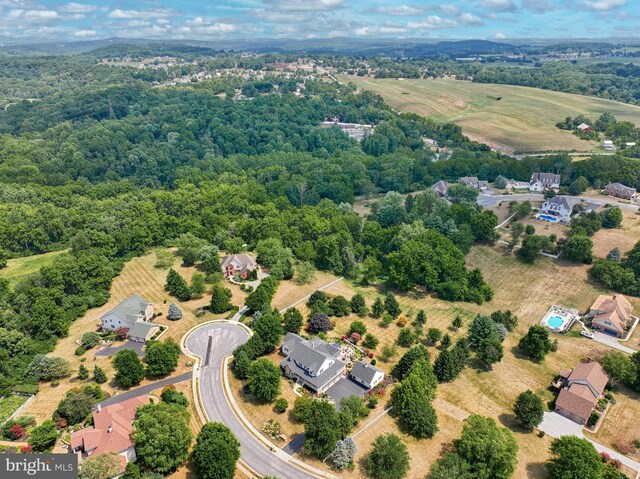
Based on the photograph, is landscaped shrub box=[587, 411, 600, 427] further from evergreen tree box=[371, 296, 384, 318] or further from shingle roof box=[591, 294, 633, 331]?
evergreen tree box=[371, 296, 384, 318]

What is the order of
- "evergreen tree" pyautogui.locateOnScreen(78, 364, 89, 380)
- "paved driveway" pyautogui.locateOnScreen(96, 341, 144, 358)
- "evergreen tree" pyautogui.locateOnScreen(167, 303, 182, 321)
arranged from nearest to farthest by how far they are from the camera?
"evergreen tree" pyautogui.locateOnScreen(78, 364, 89, 380) < "paved driveway" pyautogui.locateOnScreen(96, 341, 144, 358) < "evergreen tree" pyautogui.locateOnScreen(167, 303, 182, 321)

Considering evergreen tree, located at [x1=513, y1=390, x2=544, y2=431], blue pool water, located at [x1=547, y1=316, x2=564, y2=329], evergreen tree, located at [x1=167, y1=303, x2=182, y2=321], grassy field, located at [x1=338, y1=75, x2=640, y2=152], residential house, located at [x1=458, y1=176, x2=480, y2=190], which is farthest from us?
grassy field, located at [x1=338, y1=75, x2=640, y2=152]

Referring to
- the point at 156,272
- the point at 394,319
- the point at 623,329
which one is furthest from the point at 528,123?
the point at 156,272

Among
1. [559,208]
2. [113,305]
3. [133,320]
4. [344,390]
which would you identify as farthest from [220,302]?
[559,208]

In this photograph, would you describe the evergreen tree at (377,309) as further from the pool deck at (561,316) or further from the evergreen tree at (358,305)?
the pool deck at (561,316)

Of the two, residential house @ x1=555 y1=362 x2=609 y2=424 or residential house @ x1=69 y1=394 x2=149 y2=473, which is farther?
residential house @ x1=555 y1=362 x2=609 y2=424

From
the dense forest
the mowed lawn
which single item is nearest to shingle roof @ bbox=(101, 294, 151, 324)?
the dense forest
